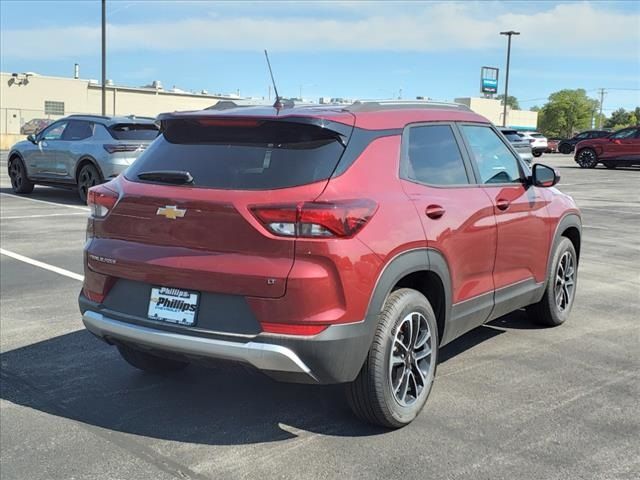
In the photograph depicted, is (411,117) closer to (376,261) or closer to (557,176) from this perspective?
(376,261)

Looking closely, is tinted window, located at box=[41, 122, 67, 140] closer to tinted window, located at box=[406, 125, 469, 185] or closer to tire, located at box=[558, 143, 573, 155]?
tinted window, located at box=[406, 125, 469, 185]

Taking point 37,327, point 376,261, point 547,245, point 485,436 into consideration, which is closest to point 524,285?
point 547,245

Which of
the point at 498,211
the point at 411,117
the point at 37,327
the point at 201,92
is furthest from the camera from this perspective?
the point at 201,92

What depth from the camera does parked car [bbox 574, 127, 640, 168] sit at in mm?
28078

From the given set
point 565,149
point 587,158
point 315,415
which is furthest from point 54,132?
point 565,149

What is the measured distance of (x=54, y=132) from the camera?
1533 cm

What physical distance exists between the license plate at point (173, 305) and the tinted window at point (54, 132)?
12610 millimetres

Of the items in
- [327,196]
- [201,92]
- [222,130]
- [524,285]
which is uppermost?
[201,92]

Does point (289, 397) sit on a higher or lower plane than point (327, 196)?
lower

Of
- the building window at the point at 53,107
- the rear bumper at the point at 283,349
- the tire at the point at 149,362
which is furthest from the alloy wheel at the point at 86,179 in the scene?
the building window at the point at 53,107

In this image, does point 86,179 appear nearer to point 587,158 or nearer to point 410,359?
point 410,359

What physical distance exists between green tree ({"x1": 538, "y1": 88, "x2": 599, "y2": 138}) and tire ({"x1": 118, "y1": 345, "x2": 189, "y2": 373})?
116m

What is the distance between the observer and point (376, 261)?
3529 mm

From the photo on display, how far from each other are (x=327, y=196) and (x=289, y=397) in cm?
153
